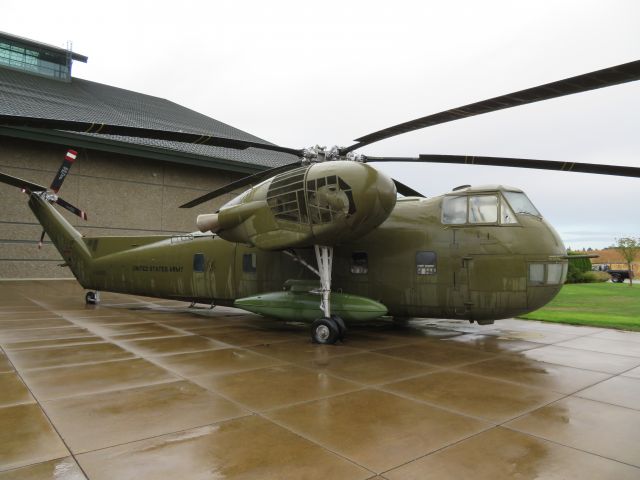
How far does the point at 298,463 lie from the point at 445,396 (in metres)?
2.22

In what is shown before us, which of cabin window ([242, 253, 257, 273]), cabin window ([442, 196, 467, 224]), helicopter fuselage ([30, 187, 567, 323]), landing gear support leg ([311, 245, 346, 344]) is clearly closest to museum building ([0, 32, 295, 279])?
helicopter fuselage ([30, 187, 567, 323])

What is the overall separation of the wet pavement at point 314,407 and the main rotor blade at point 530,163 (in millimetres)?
2697

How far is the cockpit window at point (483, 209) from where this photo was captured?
7523 mm

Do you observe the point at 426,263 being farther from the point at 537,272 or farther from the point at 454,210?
the point at 537,272

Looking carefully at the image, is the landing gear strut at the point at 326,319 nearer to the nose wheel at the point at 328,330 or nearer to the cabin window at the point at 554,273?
the nose wheel at the point at 328,330

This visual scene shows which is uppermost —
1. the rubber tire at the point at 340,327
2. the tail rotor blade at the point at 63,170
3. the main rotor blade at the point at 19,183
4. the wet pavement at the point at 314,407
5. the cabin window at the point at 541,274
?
the tail rotor blade at the point at 63,170

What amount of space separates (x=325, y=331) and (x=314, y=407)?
10.6 ft

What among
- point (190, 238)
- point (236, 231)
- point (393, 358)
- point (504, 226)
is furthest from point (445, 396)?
point (190, 238)

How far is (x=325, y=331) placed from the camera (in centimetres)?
747

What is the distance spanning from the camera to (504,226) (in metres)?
7.37

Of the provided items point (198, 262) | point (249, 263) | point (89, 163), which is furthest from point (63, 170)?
point (89, 163)

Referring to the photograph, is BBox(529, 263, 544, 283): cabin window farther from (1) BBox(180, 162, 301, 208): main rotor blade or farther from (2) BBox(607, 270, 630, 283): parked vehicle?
(2) BBox(607, 270, 630, 283): parked vehicle

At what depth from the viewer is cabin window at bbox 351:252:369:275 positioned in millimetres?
8477

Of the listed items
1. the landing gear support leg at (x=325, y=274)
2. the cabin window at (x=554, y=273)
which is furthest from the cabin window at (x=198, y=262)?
the cabin window at (x=554, y=273)
